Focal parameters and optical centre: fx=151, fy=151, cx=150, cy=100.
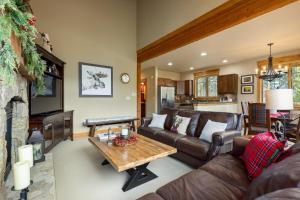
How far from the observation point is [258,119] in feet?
10.9

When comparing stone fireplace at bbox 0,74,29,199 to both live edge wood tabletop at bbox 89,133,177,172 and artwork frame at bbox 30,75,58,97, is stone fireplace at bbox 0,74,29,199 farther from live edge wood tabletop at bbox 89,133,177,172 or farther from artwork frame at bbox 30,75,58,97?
artwork frame at bbox 30,75,58,97

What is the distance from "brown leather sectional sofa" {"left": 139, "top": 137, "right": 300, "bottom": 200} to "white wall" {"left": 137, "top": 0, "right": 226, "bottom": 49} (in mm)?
2832

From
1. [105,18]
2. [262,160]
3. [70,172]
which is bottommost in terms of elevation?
[70,172]

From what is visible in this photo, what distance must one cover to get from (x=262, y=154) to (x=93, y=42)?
15.9 feet

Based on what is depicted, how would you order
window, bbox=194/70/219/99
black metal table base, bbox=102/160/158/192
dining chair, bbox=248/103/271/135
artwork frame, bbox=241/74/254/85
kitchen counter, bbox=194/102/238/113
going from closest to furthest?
1. black metal table base, bbox=102/160/158/192
2. dining chair, bbox=248/103/271/135
3. kitchen counter, bbox=194/102/238/113
4. artwork frame, bbox=241/74/254/85
5. window, bbox=194/70/219/99

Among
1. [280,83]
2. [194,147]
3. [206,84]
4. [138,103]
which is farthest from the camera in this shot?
[206,84]

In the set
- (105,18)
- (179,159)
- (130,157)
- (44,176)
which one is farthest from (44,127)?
(105,18)

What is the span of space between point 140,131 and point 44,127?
6.38 feet

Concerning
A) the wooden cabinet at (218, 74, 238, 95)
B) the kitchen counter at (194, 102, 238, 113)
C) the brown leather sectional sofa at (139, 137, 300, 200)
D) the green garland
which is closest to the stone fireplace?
the green garland

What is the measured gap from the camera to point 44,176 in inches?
66.1

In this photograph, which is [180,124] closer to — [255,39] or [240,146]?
[240,146]

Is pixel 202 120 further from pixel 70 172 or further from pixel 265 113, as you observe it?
pixel 70 172

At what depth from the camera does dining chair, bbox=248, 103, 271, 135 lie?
3.18 metres

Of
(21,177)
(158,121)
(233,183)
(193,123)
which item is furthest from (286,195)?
(158,121)
